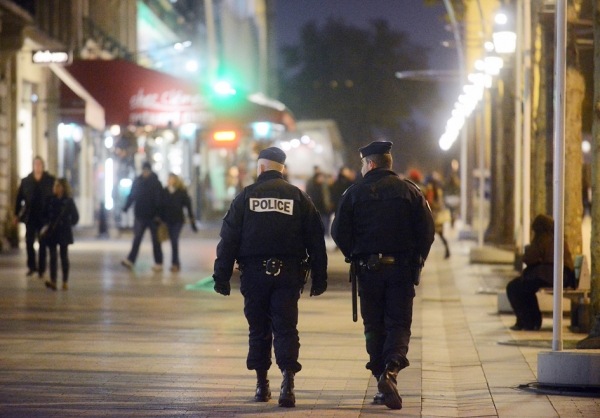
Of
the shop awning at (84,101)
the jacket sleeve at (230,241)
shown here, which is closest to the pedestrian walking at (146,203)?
the shop awning at (84,101)

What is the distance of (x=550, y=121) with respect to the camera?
1565cm

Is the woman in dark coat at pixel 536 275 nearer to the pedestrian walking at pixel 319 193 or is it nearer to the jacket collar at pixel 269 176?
the jacket collar at pixel 269 176

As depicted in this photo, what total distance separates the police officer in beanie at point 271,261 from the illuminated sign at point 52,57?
19.6m

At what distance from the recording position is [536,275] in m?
12.4

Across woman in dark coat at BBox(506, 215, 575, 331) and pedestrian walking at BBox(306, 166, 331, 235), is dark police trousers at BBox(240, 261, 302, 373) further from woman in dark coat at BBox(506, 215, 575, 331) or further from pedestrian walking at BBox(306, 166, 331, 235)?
pedestrian walking at BBox(306, 166, 331, 235)

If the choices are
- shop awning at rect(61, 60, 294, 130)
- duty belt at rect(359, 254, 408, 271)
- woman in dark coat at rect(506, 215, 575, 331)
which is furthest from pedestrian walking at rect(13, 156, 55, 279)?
shop awning at rect(61, 60, 294, 130)

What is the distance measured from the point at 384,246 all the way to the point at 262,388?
131 cm

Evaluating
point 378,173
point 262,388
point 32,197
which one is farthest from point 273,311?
point 32,197

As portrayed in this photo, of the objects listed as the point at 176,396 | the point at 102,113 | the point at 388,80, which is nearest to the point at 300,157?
the point at 102,113

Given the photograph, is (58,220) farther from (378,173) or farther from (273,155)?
(378,173)

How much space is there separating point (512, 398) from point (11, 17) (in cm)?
1958

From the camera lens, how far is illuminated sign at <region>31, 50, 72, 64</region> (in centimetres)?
2695

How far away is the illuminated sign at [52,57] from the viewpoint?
27.0 m

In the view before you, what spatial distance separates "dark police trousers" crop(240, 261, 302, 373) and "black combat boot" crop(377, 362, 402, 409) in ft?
1.94
